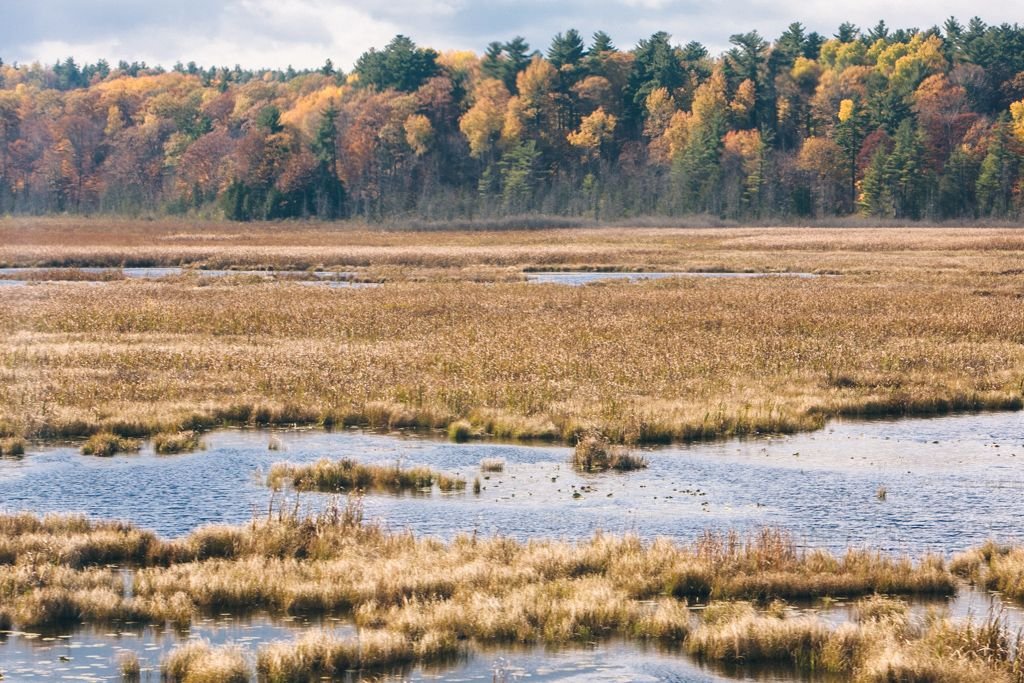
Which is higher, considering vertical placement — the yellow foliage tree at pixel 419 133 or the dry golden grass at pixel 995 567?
the yellow foliage tree at pixel 419 133

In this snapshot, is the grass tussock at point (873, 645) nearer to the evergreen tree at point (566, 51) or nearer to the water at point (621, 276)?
the water at point (621, 276)

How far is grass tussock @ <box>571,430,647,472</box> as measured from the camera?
24812 mm

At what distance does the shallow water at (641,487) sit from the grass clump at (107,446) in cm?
37

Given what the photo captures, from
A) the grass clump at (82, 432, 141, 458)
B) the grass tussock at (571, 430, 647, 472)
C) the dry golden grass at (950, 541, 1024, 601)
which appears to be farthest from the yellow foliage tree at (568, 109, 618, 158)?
the dry golden grass at (950, 541, 1024, 601)

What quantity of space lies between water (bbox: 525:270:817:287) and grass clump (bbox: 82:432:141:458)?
132ft

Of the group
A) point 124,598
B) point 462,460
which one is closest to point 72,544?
point 124,598

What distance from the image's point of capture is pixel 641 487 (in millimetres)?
23047

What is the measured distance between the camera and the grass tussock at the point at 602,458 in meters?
24.8

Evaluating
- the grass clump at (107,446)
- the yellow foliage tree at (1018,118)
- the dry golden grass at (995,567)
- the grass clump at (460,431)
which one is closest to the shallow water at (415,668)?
the dry golden grass at (995,567)

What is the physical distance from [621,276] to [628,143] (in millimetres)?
103994

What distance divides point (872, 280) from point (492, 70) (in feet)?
402

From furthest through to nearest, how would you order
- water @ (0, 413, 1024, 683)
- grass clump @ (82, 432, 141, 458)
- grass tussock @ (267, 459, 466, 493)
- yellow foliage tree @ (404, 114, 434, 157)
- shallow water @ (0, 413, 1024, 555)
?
yellow foliage tree @ (404, 114, 434, 157) < grass clump @ (82, 432, 141, 458) < grass tussock @ (267, 459, 466, 493) < shallow water @ (0, 413, 1024, 555) < water @ (0, 413, 1024, 683)

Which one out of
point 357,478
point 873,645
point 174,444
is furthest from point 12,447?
point 873,645

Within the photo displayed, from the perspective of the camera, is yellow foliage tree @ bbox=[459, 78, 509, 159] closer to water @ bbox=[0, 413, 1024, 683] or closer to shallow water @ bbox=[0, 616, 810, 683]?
water @ bbox=[0, 413, 1024, 683]
